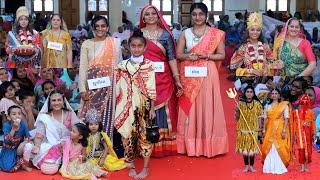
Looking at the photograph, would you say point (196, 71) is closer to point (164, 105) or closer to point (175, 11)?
point (164, 105)

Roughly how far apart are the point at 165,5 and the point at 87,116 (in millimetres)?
14818

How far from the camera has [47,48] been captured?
6992 mm

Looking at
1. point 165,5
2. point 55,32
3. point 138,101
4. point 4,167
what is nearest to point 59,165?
point 4,167

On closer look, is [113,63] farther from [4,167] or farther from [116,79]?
[4,167]

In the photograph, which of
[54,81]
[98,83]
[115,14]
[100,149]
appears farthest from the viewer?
[115,14]

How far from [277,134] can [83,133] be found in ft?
5.73

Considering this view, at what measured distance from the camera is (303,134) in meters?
5.63

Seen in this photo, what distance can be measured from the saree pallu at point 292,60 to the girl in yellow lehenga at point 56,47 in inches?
96.6

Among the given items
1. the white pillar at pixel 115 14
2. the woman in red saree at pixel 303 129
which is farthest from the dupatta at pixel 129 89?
the white pillar at pixel 115 14

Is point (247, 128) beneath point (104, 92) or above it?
beneath

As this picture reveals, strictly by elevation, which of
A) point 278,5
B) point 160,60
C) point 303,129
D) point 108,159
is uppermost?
point 278,5

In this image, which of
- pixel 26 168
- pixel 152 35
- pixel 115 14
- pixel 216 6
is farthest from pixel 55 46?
pixel 216 6

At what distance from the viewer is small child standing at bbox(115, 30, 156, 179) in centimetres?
548

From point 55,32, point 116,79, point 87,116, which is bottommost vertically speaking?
point 87,116
